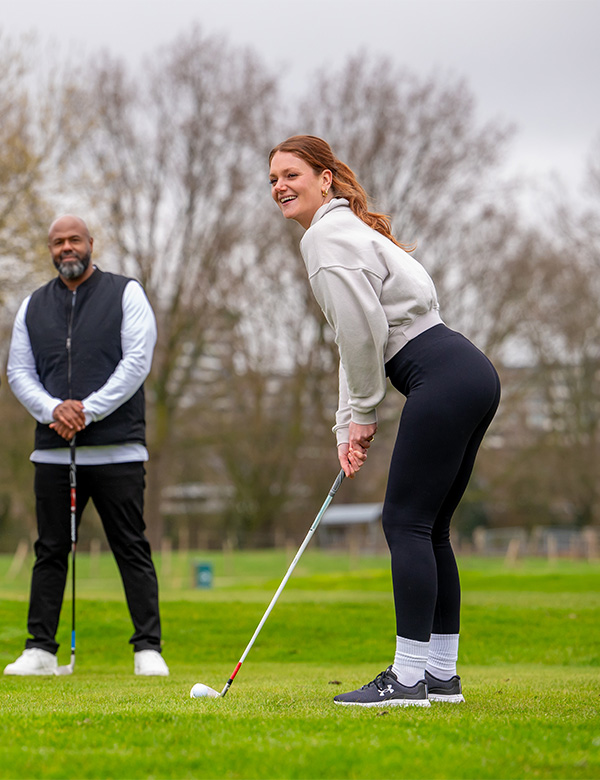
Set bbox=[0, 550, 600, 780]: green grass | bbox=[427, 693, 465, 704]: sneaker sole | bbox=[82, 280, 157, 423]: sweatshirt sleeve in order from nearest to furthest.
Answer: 1. bbox=[0, 550, 600, 780]: green grass
2. bbox=[427, 693, 465, 704]: sneaker sole
3. bbox=[82, 280, 157, 423]: sweatshirt sleeve

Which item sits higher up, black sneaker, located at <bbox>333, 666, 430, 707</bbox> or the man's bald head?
the man's bald head

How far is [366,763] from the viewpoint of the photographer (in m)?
2.77

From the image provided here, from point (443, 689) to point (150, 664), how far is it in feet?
7.01

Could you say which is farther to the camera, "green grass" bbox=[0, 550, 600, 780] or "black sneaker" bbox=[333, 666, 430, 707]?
"black sneaker" bbox=[333, 666, 430, 707]

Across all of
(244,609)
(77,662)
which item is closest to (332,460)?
(244,609)

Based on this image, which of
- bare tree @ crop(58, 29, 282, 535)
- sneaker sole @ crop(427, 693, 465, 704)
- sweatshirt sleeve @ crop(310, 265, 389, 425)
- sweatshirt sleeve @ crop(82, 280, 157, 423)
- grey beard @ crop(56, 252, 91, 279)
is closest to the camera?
sweatshirt sleeve @ crop(310, 265, 389, 425)

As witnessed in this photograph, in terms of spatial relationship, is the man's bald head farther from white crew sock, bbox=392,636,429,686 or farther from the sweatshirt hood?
white crew sock, bbox=392,636,429,686

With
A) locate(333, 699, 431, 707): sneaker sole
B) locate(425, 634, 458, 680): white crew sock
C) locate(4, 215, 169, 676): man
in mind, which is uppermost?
locate(4, 215, 169, 676): man

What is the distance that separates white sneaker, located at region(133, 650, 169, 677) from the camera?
19.0 ft

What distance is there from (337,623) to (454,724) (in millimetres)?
5877

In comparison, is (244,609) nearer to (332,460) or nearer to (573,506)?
(332,460)

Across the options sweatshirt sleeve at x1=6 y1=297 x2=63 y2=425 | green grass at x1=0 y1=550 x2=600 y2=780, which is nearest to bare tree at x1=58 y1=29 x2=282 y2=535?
green grass at x1=0 y1=550 x2=600 y2=780

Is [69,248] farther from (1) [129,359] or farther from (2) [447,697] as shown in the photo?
(2) [447,697]

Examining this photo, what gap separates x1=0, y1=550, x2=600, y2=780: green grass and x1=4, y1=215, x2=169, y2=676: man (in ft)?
1.20
